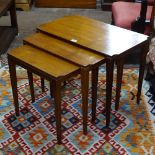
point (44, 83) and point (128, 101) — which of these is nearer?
point (128, 101)

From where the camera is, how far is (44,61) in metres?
1.62

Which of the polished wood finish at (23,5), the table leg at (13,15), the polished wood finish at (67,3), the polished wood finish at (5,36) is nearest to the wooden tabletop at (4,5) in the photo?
the table leg at (13,15)

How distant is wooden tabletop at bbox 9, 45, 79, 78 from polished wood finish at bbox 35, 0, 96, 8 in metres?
2.38

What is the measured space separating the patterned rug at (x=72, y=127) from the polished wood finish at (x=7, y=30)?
74cm

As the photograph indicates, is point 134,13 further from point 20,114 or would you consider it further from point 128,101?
point 20,114

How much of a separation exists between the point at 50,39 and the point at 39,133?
613 millimetres

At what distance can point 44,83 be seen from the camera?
7.59 ft

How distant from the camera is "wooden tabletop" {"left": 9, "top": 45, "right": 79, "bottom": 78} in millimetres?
1521

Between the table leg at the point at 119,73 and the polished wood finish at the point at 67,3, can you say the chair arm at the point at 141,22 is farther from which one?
the polished wood finish at the point at 67,3

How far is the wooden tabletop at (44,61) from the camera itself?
1.52m

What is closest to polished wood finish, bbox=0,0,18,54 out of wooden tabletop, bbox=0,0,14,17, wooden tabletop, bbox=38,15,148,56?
wooden tabletop, bbox=0,0,14,17

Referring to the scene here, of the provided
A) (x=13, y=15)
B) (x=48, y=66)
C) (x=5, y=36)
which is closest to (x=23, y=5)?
(x=13, y=15)

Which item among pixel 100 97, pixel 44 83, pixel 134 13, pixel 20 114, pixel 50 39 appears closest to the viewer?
pixel 50 39

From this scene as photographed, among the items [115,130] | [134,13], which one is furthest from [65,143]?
[134,13]
